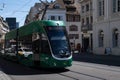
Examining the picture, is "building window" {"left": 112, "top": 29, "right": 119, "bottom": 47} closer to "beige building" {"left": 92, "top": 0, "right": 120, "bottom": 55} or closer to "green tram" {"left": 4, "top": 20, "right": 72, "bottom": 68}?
"beige building" {"left": 92, "top": 0, "right": 120, "bottom": 55}

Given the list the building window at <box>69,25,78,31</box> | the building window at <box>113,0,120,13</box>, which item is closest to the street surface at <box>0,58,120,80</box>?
the building window at <box>113,0,120,13</box>

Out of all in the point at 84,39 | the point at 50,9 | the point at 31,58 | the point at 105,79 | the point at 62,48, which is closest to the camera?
the point at 105,79

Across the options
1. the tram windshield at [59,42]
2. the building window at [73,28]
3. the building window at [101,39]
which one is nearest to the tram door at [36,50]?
the tram windshield at [59,42]

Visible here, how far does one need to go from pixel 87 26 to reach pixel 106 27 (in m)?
13.2

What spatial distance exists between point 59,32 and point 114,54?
99.7 ft

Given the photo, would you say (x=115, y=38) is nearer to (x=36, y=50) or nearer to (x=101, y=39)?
(x=101, y=39)

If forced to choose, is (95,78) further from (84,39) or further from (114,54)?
(84,39)

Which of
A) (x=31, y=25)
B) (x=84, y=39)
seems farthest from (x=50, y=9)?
(x=31, y=25)

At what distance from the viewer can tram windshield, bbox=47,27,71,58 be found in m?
21.9

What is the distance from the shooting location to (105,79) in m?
16.6

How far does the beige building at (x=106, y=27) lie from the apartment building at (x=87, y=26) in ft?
20.4

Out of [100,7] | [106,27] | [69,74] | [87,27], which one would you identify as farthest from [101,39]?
[69,74]

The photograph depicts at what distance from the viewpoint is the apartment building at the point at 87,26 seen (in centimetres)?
6669

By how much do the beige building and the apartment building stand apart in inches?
245
